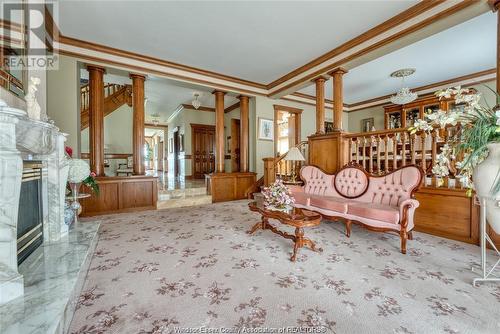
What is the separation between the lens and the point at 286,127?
8.07 metres

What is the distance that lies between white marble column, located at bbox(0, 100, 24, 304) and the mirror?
2.15ft

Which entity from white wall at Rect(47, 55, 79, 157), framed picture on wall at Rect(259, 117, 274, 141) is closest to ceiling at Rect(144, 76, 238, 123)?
framed picture on wall at Rect(259, 117, 274, 141)

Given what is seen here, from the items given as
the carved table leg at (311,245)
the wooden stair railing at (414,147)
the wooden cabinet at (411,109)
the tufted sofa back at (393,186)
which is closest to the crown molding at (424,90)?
the wooden cabinet at (411,109)

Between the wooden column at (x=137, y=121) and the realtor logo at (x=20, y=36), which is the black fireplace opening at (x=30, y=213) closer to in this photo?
the realtor logo at (x=20, y=36)

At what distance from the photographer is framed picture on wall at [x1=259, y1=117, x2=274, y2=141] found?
6219 millimetres

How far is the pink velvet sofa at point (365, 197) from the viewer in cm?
260

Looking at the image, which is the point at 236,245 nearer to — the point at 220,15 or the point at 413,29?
the point at 220,15

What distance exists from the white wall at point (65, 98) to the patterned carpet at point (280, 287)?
7.47ft

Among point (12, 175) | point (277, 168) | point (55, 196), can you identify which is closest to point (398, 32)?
point (277, 168)

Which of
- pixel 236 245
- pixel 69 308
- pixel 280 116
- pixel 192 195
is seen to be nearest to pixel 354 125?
pixel 280 116

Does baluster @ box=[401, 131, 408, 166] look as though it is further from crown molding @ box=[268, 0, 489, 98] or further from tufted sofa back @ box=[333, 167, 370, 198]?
crown molding @ box=[268, 0, 489, 98]

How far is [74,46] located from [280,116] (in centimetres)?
594

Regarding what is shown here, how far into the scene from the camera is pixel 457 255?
2.40m

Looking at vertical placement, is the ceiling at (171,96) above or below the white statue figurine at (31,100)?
above
